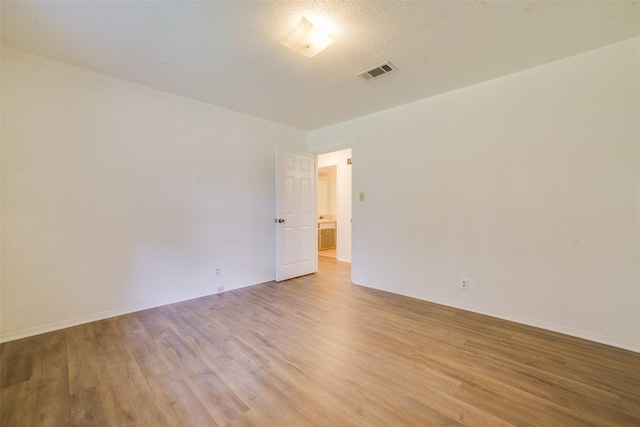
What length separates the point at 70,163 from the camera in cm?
251

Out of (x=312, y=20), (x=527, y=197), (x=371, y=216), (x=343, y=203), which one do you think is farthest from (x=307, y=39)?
(x=343, y=203)

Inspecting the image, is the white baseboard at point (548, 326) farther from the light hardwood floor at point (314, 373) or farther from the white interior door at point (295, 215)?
the white interior door at point (295, 215)

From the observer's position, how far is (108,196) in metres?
2.71

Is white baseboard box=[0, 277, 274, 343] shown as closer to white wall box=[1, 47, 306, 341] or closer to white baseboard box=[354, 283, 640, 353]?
white wall box=[1, 47, 306, 341]

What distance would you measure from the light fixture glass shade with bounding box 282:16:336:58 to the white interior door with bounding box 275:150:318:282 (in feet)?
6.69

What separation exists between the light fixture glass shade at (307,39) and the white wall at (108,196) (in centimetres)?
189

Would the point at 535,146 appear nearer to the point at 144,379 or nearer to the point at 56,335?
the point at 144,379

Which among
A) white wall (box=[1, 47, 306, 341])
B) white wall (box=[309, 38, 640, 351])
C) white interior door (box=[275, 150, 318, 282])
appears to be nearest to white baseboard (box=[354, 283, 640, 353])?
white wall (box=[309, 38, 640, 351])

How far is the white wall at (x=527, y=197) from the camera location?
2162 mm

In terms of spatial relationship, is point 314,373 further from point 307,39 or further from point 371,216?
point 307,39

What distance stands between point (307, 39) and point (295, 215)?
272 cm

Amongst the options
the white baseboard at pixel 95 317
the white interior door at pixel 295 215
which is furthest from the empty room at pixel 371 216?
the white interior door at pixel 295 215

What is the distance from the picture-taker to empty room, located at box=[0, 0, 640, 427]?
5.51 ft

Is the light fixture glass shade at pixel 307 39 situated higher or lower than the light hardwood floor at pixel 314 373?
higher
